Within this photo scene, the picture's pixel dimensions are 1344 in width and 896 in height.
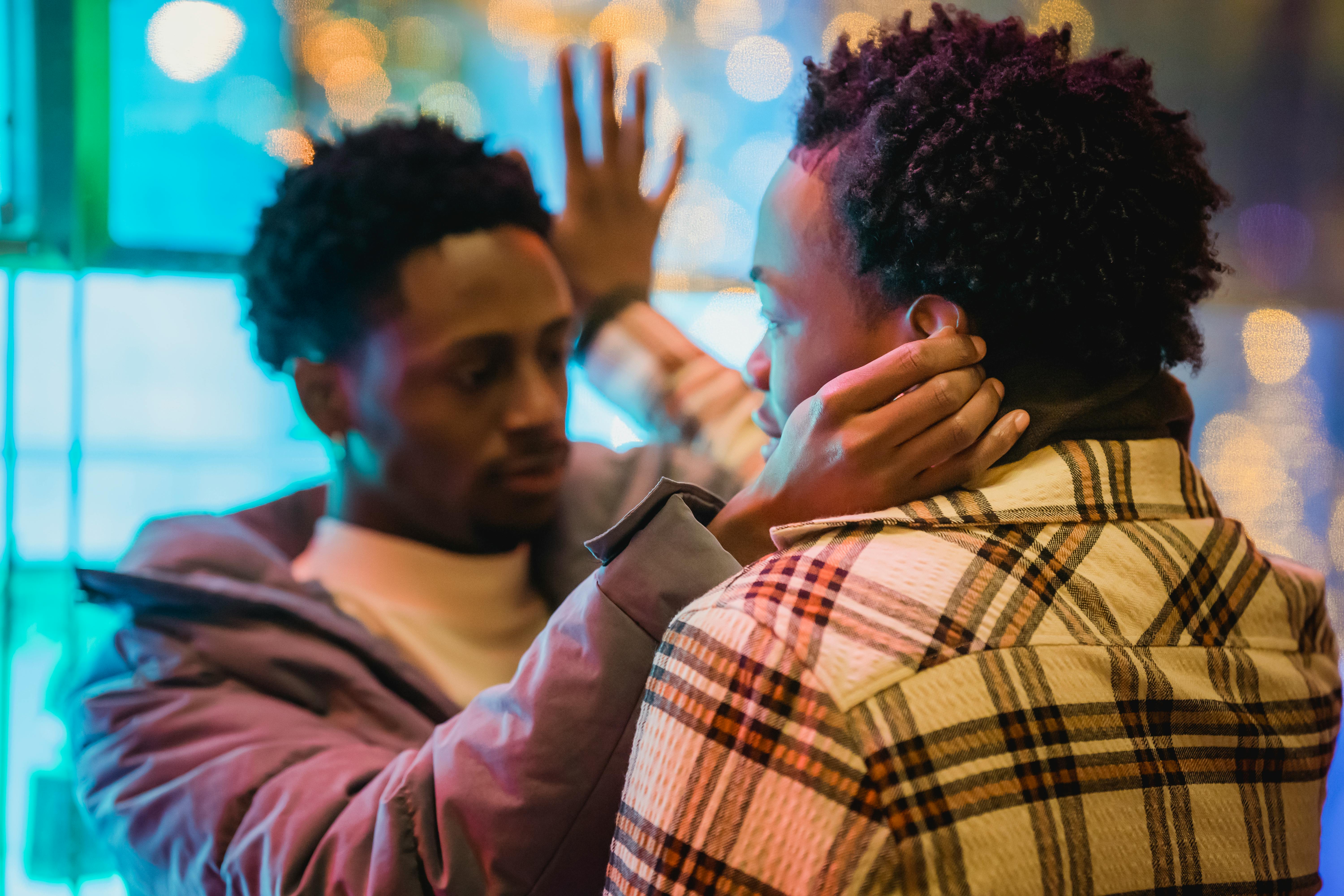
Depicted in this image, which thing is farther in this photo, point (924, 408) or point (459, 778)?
point (459, 778)

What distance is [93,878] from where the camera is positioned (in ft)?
4.59

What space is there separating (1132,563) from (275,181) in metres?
1.18

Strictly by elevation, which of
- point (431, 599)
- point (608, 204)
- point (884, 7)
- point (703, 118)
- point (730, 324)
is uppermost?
point (884, 7)

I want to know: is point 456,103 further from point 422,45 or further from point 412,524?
point 412,524

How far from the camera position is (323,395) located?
4.14ft

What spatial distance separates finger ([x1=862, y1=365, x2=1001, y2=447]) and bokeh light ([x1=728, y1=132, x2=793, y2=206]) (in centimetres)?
115

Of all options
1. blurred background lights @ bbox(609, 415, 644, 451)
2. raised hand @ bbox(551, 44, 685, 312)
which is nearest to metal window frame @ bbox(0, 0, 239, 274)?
raised hand @ bbox(551, 44, 685, 312)

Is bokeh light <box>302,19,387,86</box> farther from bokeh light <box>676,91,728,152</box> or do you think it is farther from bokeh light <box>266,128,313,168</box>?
bokeh light <box>676,91,728,152</box>

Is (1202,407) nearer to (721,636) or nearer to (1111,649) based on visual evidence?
(1111,649)

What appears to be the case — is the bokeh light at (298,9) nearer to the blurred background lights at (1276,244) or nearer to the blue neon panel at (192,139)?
the blue neon panel at (192,139)

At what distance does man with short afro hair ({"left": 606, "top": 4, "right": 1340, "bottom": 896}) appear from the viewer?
0.50 meters

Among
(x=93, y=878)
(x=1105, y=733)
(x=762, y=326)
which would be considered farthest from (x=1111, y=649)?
(x=93, y=878)

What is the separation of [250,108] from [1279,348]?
189cm

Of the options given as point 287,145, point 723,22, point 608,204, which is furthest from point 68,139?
point 723,22
